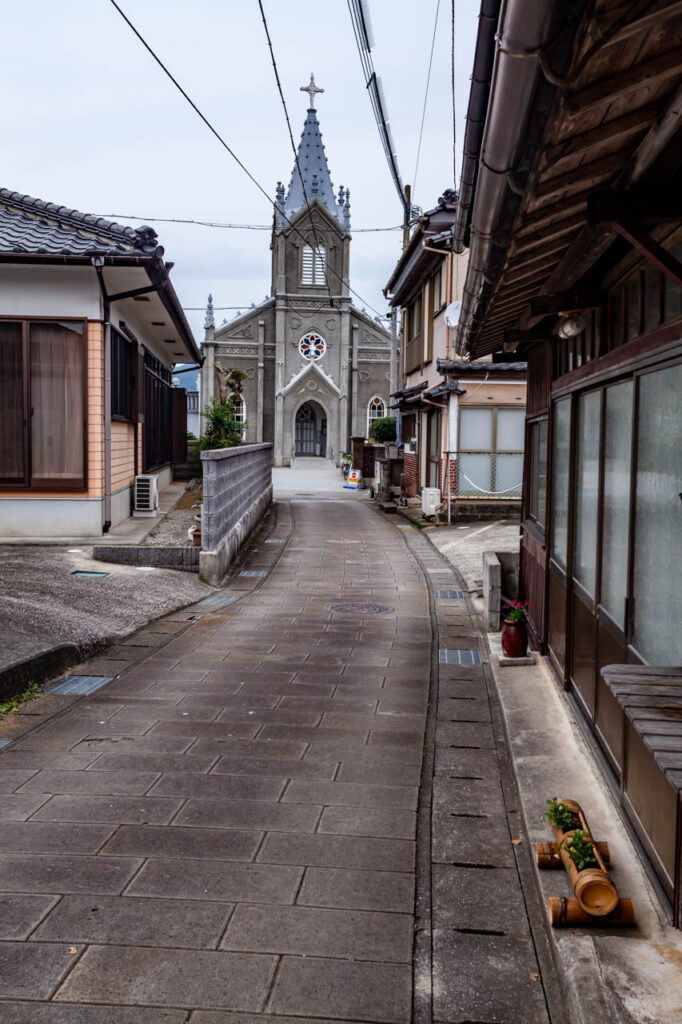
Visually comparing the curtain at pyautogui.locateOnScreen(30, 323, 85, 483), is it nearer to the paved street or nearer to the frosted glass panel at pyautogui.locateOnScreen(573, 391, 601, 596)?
the paved street

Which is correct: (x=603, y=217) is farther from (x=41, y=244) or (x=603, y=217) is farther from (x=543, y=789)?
(x=41, y=244)

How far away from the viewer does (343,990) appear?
311cm

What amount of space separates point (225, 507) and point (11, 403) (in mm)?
3775

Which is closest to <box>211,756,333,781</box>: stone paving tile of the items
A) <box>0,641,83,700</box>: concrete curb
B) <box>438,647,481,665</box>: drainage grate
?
<box>0,641,83,700</box>: concrete curb

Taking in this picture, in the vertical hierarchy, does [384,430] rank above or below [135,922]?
above

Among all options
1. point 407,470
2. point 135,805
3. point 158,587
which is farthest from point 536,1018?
point 407,470

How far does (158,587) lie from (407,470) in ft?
52.6

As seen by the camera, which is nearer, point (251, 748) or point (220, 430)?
point (251, 748)

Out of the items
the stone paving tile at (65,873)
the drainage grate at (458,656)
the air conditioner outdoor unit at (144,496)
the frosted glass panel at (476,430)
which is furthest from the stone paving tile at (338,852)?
the frosted glass panel at (476,430)

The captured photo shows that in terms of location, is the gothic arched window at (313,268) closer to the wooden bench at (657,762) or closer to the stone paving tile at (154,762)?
the stone paving tile at (154,762)

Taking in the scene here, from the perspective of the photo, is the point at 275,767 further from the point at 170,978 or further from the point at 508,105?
the point at 508,105

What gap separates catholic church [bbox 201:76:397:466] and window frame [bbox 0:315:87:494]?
37.0m

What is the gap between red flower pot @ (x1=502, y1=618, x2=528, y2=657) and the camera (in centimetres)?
776

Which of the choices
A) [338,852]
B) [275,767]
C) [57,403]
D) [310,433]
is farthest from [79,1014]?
[310,433]
